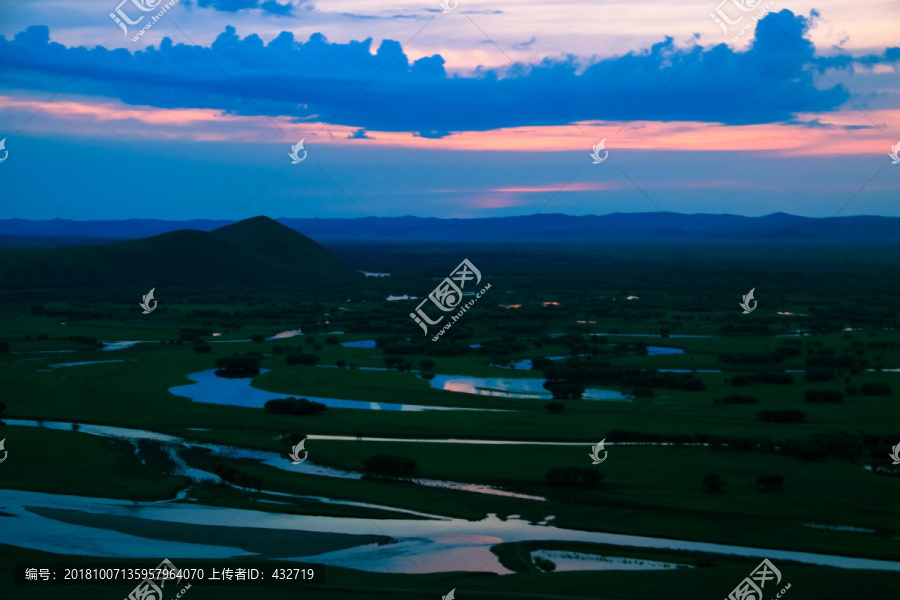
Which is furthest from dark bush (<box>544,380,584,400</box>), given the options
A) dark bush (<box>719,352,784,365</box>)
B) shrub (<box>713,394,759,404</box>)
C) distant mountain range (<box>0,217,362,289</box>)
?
distant mountain range (<box>0,217,362,289</box>)

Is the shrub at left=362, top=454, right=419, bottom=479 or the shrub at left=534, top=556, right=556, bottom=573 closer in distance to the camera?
the shrub at left=534, top=556, right=556, bottom=573

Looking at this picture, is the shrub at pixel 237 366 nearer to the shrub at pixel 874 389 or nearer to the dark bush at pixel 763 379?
the dark bush at pixel 763 379

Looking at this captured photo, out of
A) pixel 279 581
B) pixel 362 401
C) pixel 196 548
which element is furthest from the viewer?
pixel 362 401

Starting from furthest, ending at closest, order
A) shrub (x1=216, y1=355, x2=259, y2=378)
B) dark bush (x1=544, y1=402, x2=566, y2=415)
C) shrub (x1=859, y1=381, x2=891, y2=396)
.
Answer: shrub (x1=216, y1=355, x2=259, y2=378) → shrub (x1=859, y1=381, x2=891, y2=396) → dark bush (x1=544, y1=402, x2=566, y2=415)

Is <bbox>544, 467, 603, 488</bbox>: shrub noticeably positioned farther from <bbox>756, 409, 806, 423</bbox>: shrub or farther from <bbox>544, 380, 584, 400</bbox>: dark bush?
<bbox>544, 380, 584, 400</bbox>: dark bush

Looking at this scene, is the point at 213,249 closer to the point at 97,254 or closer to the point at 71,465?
the point at 97,254

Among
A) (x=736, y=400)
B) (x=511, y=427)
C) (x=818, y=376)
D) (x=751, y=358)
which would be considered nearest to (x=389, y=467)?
(x=511, y=427)

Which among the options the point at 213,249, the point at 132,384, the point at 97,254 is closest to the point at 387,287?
the point at 213,249

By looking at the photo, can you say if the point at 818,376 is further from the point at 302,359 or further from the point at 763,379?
the point at 302,359
